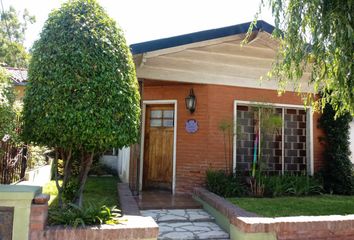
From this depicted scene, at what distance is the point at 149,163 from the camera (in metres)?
9.22

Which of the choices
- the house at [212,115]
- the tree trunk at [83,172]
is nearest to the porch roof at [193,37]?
the house at [212,115]

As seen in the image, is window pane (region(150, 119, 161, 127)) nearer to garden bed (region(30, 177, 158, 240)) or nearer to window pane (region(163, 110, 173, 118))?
window pane (region(163, 110, 173, 118))

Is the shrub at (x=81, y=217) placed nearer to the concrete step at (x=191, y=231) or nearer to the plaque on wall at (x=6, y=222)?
the plaque on wall at (x=6, y=222)

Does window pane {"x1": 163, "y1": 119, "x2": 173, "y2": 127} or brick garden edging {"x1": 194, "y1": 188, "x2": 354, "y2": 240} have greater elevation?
window pane {"x1": 163, "y1": 119, "x2": 173, "y2": 127}

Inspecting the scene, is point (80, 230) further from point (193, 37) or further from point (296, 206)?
point (193, 37)

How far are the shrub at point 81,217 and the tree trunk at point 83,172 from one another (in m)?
0.57

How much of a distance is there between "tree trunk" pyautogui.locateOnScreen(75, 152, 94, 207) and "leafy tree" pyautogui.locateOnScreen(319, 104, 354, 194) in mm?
6891

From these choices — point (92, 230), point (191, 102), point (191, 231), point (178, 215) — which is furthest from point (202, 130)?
point (92, 230)

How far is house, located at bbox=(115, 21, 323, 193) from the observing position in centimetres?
807

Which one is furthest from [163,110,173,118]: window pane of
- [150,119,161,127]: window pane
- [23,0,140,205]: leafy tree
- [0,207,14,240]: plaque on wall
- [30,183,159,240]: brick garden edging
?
[0,207,14,240]: plaque on wall

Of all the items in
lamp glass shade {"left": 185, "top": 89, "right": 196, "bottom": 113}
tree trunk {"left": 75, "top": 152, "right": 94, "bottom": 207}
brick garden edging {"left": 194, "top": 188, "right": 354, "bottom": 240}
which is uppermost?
lamp glass shade {"left": 185, "top": 89, "right": 196, "bottom": 113}

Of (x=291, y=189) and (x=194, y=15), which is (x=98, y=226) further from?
(x=194, y=15)

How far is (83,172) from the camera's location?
534 centimetres

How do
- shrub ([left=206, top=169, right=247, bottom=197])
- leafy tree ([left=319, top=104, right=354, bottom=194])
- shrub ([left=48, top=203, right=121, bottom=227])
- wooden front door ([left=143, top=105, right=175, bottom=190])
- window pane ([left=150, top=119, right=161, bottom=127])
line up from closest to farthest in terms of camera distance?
shrub ([left=48, top=203, right=121, bottom=227]) → shrub ([left=206, top=169, right=247, bottom=197]) → leafy tree ([left=319, top=104, right=354, bottom=194]) → wooden front door ([left=143, top=105, right=175, bottom=190]) → window pane ([left=150, top=119, right=161, bottom=127])
